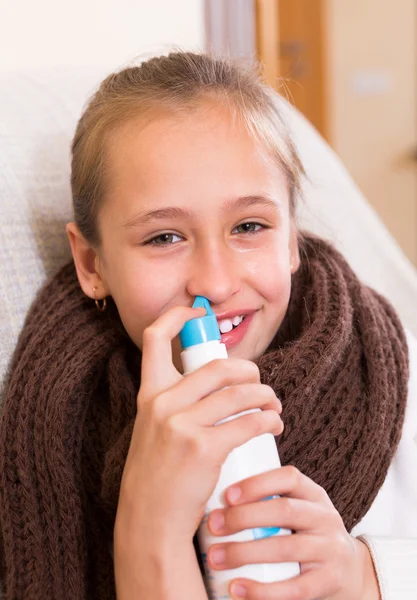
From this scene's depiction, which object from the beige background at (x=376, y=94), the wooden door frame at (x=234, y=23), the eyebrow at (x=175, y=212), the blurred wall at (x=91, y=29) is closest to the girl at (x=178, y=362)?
the eyebrow at (x=175, y=212)

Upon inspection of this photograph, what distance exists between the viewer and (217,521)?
0.67m

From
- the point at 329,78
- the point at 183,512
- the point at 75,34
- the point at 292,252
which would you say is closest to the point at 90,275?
the point at 292,252

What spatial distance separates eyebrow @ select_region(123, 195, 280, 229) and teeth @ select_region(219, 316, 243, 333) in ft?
0.43

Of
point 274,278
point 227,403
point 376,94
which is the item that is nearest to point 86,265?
point 274,278

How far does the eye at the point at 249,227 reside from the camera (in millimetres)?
885

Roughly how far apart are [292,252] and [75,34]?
0.67 meters

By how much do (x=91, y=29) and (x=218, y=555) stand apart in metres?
1.11

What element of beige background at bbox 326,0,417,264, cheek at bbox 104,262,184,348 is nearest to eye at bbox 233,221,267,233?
cheek at bbox 104,262,184,348

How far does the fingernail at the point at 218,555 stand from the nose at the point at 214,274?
28cm

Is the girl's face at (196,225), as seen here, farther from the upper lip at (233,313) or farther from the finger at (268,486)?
the finger at (268,486)

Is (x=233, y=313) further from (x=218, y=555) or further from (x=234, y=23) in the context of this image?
(x=234, y=23)

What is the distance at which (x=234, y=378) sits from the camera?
0.68 metres

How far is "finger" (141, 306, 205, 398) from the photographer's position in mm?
699

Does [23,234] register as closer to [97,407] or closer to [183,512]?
[97,407]
